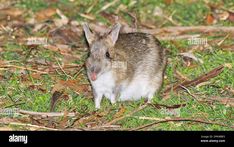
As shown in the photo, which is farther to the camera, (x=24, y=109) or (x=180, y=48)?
(x=180, y=48)

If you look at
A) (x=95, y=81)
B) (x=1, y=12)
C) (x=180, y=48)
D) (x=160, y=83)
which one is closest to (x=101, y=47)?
(x=95, y=81)

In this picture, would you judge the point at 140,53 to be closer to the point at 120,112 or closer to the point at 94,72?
the point at 94,72

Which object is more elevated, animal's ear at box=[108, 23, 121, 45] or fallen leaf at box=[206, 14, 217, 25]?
fallen leaf at box=[206, 14, 217, 25]

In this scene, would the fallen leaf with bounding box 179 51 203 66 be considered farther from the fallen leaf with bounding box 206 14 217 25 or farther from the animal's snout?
the animal's snout

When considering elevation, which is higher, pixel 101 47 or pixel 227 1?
pixel 227 1

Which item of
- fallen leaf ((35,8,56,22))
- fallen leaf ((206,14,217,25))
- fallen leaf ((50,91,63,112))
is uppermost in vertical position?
fallen leaf ((35,8,56,22))

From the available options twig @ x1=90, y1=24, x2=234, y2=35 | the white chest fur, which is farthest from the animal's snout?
twig @ x1=90, y1=24, x2=234, y2=35

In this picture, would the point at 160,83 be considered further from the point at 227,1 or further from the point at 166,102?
the point at 227,1
